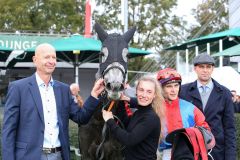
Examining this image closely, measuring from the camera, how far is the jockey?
369 cm

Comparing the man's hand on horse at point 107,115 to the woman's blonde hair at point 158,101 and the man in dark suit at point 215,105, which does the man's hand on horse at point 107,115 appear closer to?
the woman's blonde hair at point 158,101

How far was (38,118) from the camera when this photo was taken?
357 centimetres

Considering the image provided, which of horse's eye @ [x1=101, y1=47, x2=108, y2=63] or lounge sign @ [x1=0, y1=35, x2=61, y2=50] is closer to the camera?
horse's eye @ [x1=101, y1=47, x2=108, y2=63]

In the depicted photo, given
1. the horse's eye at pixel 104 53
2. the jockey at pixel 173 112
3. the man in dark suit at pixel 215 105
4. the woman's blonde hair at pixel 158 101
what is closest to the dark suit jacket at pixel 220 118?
the man in dark suit at pixel 215 105

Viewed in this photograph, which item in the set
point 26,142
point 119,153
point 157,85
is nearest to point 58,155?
point 26,142

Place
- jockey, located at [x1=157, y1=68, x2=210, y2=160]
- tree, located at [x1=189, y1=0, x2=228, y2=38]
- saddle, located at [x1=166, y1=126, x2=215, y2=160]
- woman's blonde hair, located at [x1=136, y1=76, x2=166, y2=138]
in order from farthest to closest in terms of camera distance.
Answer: tree, located at [x1=189, y1=0, x2=228, y2=38] < jockey, located at [x1=157, y1=68, x2=210, y2=160] < woman's blonde hair, located at [x1=136, y1=76, x2=166, y2=138] < saddle, located at [x1=166, y1=126, x2=215, y2=160]

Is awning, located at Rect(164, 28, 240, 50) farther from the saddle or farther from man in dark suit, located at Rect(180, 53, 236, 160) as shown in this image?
the saddle

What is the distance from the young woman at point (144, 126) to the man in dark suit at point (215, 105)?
30.9 inches

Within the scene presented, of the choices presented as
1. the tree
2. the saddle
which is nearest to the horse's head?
the saddle

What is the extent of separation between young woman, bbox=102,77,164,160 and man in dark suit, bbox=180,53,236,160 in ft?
2.57

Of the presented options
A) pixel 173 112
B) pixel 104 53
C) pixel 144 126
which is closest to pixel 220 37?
pixel 104 53

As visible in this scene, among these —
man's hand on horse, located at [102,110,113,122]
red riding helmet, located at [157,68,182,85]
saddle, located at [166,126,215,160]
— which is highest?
red riding helmet, located at [157,68,182,85]

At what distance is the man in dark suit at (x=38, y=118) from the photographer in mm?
3520

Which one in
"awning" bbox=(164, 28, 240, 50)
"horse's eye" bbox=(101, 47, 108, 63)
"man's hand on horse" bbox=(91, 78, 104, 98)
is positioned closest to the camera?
"man's hand on horse" bbox=(91, 78, 104, 98)
